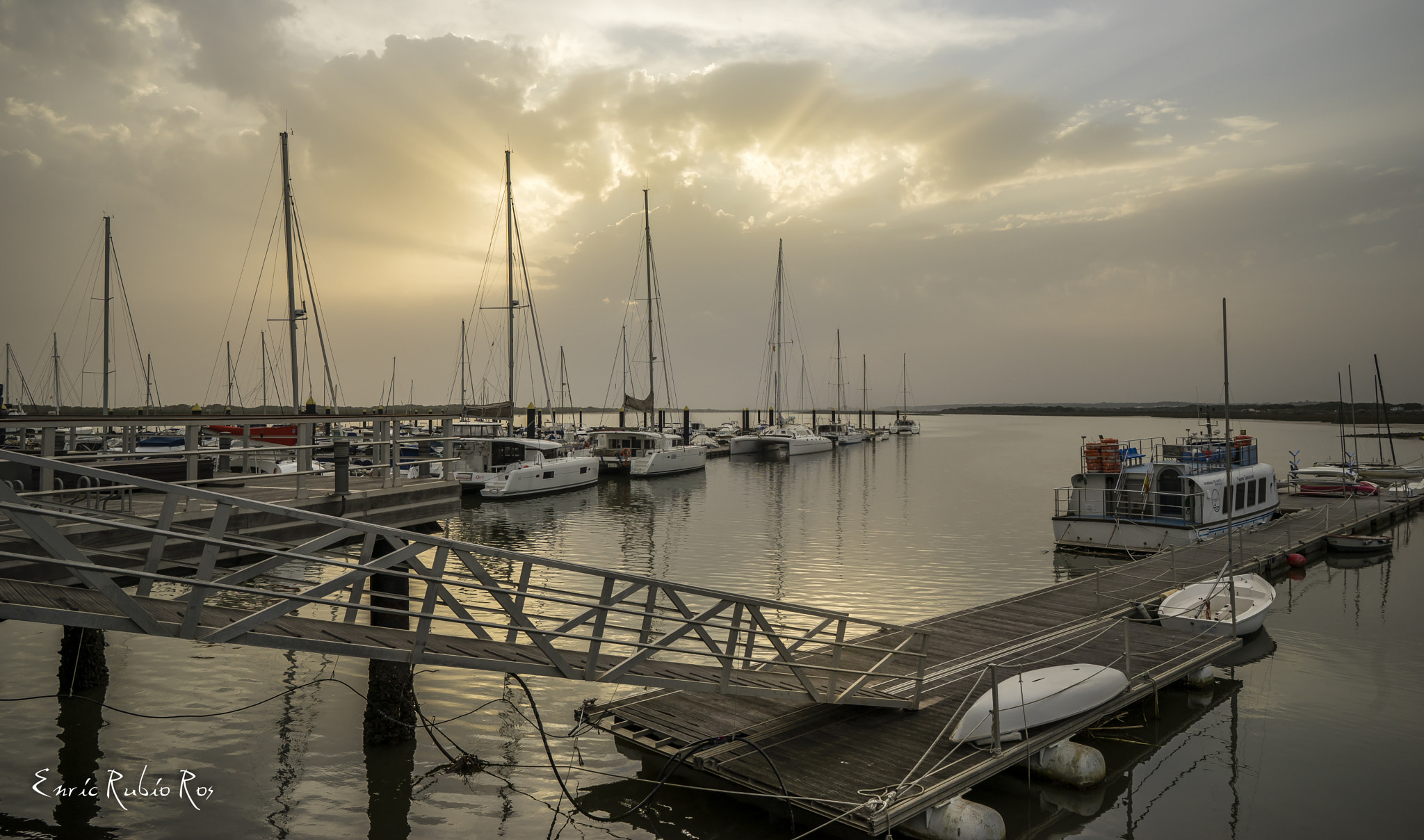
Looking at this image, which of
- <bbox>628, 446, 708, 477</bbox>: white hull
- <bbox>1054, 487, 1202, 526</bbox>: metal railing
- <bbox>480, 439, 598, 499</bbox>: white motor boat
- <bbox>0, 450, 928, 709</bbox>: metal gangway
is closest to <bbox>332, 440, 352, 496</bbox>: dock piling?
<bbox>0, 450, 928, 709</bbox>: metal gangway

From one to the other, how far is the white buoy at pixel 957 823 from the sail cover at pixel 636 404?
172 ft

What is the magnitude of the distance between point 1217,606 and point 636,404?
5244cm

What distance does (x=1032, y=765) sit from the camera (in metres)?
9.55

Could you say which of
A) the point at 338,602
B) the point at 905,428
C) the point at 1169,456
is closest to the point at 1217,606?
the point at 1169,456

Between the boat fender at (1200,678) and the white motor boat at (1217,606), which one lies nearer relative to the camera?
the boat fender at (1200,678)

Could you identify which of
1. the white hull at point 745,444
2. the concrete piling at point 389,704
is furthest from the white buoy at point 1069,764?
the white hull at point 745,444

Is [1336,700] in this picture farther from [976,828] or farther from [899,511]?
[899,511]

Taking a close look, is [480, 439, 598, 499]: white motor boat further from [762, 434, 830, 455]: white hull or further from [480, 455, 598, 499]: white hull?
[762, 434, 830, 455]: white hull

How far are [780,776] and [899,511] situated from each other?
30702 mm

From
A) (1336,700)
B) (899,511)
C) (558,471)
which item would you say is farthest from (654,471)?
(1336,700)

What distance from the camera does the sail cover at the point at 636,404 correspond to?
60.6 m

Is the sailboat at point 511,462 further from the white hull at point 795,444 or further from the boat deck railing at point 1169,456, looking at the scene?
the white hull at point 795,444

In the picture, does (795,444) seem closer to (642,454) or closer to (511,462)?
(642,454)

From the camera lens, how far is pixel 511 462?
41469 mm
